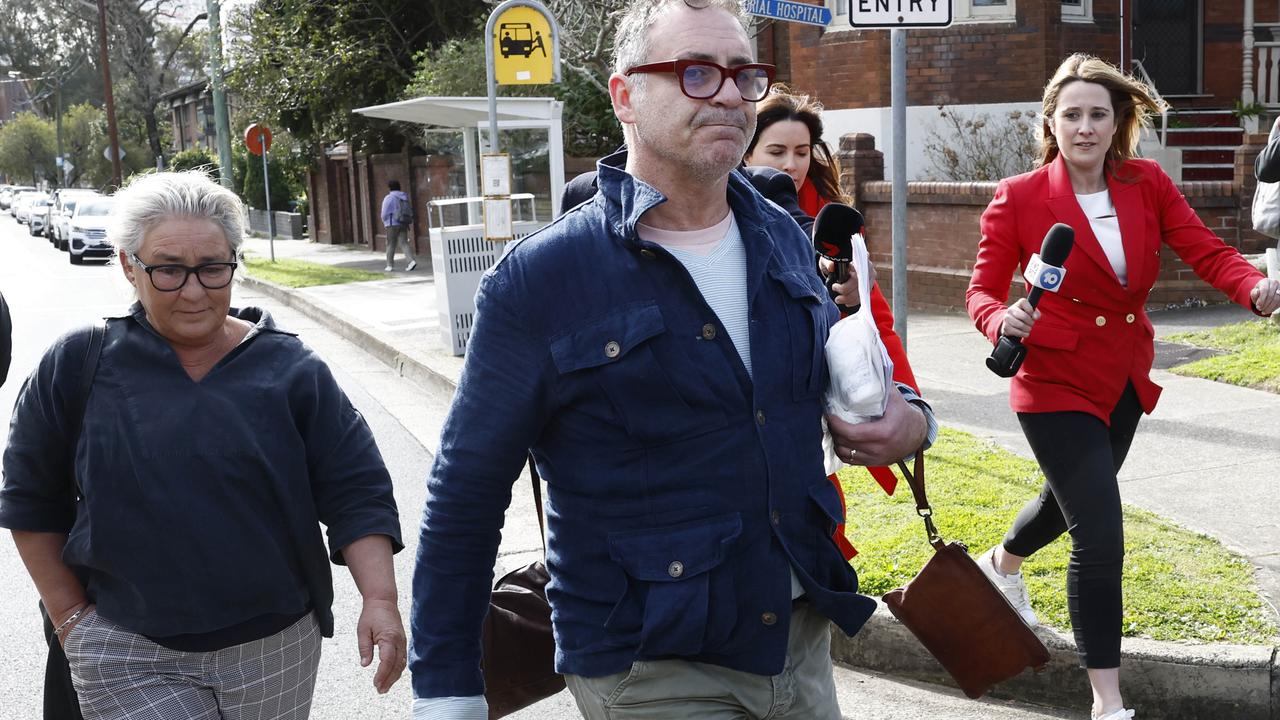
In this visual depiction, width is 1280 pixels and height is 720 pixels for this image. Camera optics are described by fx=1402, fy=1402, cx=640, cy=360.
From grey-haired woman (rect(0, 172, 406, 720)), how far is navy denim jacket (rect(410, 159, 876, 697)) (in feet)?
2.03

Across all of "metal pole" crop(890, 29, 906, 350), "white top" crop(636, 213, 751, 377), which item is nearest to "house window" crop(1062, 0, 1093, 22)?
"metal pole" crop(890, 29, 906, 350)

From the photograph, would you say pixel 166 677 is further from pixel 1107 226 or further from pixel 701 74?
pixel 1107 226

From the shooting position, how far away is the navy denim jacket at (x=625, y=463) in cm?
230

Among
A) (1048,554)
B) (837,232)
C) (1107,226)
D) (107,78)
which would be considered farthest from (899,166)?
(107,78)

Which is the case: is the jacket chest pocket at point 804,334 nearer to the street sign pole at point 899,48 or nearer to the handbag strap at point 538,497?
the handbag strap at point 538,497

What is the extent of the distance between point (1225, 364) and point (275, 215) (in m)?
36.6

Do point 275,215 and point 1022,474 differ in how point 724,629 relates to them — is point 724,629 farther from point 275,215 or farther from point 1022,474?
point 275,215

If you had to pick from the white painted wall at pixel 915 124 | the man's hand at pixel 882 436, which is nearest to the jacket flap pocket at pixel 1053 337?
the man's hand at pixel 882 436

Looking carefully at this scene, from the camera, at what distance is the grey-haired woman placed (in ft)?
9.32

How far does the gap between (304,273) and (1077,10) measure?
1388cm

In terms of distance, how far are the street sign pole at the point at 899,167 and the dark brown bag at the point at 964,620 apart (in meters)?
3.81

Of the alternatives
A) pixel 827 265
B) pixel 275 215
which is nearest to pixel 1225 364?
pixel 827 265

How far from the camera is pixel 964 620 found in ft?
9.61

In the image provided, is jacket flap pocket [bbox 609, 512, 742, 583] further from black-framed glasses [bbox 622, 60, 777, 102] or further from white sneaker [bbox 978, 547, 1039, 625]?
white sneaker [bbox 978, 547, 1039, 625]
